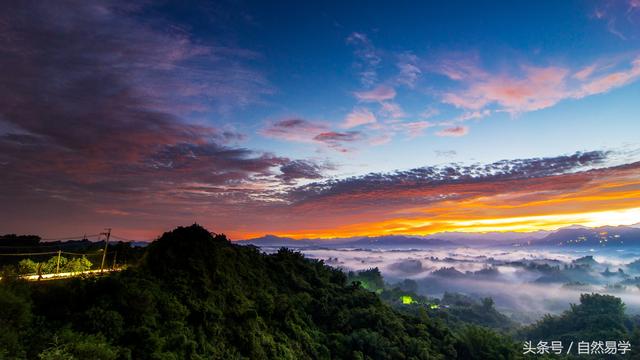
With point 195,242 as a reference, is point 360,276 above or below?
below

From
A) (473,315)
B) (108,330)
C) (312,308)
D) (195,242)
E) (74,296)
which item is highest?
(195,242)

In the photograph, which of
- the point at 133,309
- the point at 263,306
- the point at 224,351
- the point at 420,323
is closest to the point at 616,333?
the point at 420,323

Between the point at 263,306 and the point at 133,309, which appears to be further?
the point at 263,306

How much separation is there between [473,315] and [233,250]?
111 meters

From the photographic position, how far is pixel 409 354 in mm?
40188

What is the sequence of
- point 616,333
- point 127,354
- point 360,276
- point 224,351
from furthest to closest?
point 360,276, point 616,333, point 224,351, point 127,354

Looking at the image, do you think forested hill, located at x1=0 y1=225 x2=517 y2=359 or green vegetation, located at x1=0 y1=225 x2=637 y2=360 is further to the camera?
green vegetation, located at x1=0 y1=225 x2=637 y2=360

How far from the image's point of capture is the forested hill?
14656 mm

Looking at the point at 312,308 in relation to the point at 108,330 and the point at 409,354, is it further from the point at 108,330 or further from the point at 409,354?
the point at 108,330

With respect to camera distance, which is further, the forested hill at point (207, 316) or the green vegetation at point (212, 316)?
the green vegetation at point (212, 316)

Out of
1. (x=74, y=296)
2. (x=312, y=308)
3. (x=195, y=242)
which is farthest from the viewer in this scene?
(x=312, y=308)

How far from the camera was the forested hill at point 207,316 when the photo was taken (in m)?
14.7

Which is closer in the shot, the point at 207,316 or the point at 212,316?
the point at 207,316

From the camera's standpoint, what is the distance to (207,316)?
937 inches
